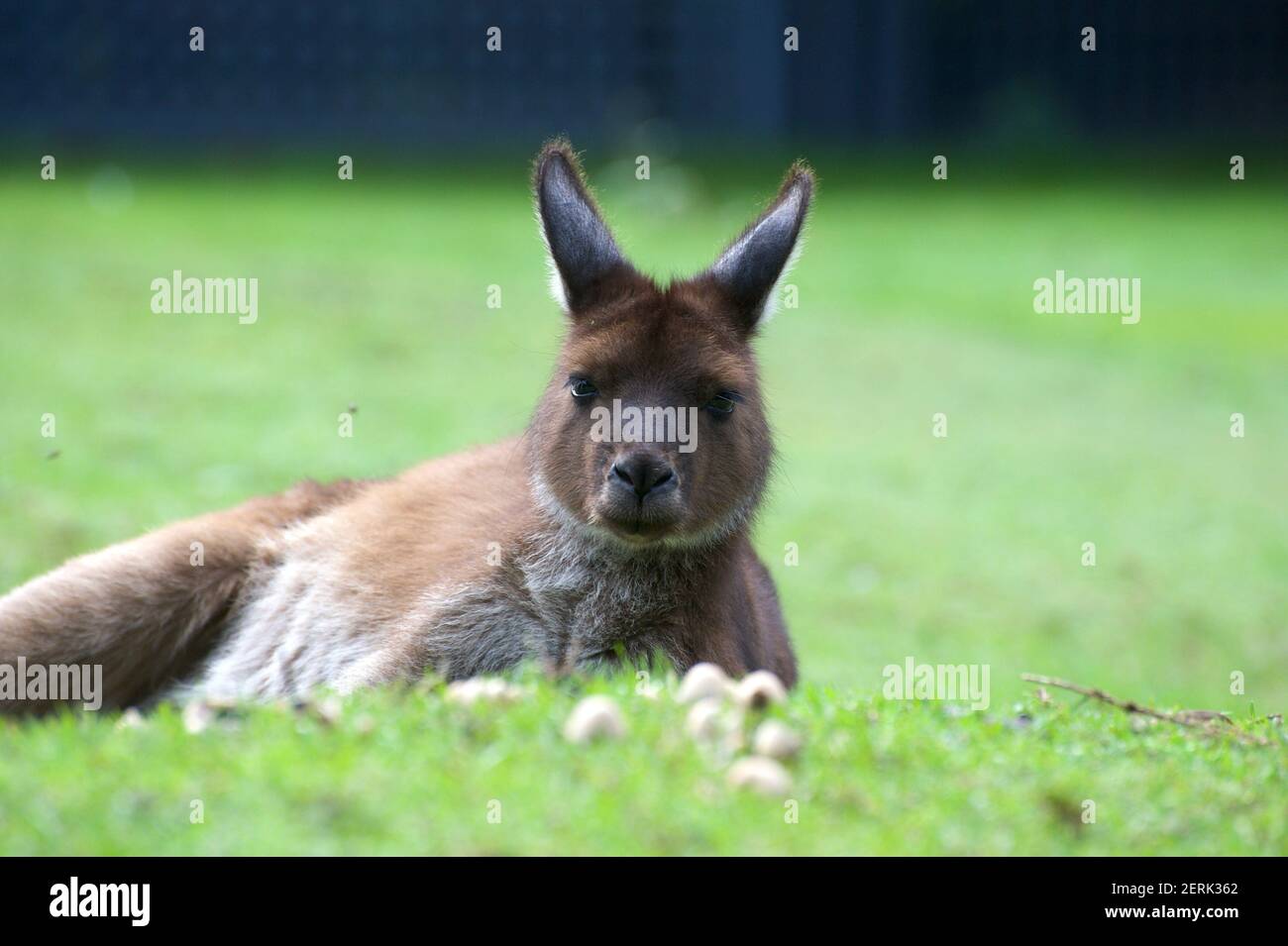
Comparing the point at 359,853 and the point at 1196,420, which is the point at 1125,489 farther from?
the point at 359,853

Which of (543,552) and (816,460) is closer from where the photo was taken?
(543,552)

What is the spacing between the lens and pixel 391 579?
7.26 meters

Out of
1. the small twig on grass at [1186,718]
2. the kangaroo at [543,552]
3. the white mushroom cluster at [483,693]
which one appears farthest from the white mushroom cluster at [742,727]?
the small twig on grass at [1186,718]

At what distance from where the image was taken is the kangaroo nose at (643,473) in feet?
20.5

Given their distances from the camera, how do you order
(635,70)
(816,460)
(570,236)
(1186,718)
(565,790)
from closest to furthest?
(565,790), (1186,718), (570,236), (816,460), (635,70)

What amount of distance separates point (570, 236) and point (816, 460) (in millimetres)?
10078

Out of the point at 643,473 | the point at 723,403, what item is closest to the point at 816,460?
the point at 723,403

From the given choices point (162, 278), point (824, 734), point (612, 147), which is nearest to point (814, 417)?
point (162, 278)

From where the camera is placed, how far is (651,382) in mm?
6621

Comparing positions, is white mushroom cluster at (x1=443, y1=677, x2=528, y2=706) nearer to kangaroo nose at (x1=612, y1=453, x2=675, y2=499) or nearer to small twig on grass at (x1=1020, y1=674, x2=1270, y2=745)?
kangaroo nose at (x1=612, y1=453, x2=675, y2=499)

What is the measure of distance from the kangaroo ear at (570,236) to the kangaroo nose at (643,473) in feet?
3.74

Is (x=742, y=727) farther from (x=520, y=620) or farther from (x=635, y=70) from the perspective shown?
(x=635, y=70)

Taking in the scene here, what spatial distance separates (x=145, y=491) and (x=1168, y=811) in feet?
32.2

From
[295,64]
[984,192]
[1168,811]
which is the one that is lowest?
[1168,811]
